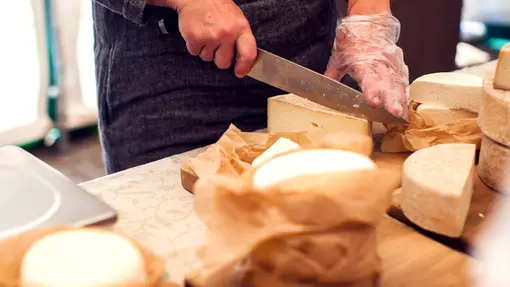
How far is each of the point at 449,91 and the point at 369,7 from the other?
9.4 inches

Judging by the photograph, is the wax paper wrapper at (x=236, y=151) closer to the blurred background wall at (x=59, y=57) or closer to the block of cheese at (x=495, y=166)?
the block of cheese at (x=495, y=166)

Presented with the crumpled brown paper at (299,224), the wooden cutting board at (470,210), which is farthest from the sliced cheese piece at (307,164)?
the wooden cutting board at (470,210)

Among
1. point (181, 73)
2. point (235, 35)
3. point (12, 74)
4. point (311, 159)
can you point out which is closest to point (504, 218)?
point (311, 159)

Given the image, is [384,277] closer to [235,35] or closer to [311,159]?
[311,159]

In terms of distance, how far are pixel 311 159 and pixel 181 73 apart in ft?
1.76

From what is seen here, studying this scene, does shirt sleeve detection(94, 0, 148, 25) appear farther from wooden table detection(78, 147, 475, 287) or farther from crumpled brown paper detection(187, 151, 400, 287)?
crumpled brown paper detection(187, 151, 400, 287)

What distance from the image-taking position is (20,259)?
2.06 ft

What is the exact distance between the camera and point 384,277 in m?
0.74

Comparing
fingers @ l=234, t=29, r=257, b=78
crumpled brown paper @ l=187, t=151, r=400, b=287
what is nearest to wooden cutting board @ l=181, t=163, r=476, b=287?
crumpled brown paper @ l=187, t=151, r=400, b=287

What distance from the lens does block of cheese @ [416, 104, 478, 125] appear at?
1.12 meters

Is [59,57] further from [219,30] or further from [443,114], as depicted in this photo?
[443,114]

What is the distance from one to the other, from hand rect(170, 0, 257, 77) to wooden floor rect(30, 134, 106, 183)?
1576mm

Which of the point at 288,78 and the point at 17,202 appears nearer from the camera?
the point at 17,202

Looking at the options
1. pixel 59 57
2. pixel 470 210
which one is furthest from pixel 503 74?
pixel 59 57
